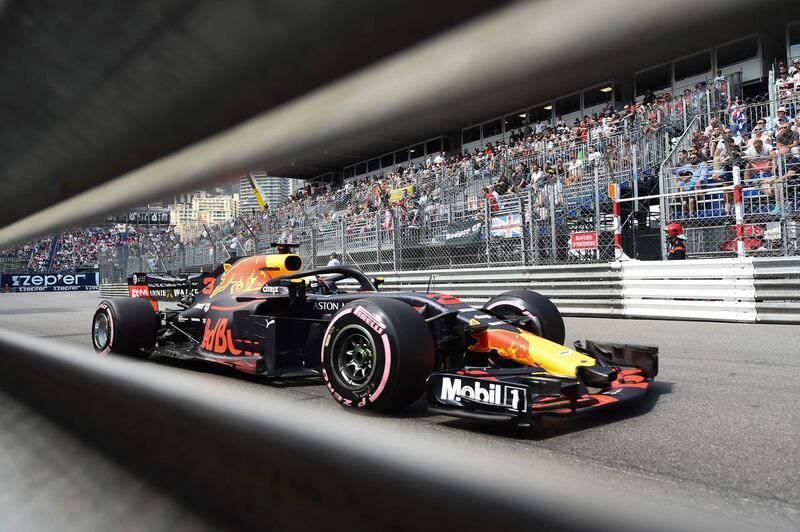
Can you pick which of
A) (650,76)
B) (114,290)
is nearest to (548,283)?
(650,76)

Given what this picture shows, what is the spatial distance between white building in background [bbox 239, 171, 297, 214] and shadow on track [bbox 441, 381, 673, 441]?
2371 millimetres

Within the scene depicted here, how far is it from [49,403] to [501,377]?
256cm

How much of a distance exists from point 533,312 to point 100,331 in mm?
4026

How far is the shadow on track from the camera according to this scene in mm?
3078

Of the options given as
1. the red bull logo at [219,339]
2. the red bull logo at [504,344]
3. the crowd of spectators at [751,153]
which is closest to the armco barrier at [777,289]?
the crowd of spectators at [751,153]

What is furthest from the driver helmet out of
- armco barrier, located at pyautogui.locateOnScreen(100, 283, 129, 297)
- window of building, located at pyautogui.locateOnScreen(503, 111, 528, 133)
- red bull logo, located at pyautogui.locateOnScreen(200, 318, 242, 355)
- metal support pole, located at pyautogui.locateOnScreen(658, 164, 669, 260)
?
armco barrier, located at pyautogui.locateOnScreen(100, 283, 129, 297)

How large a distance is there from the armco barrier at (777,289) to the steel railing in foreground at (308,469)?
8049mm

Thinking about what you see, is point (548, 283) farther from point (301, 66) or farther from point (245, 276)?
point (301, 66)

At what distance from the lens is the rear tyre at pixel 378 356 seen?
132 inches

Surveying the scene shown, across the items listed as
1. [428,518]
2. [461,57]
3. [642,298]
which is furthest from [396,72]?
[642,298]

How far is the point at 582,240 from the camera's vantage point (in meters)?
9.69

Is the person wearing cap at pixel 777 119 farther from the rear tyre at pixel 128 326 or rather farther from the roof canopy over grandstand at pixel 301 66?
the roof canopy over grandstand at pixel 301 66

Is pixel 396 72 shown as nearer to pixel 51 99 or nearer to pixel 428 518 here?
pixel 428 518

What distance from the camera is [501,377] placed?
3326 millimetres
